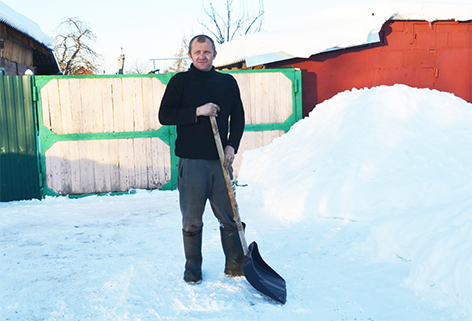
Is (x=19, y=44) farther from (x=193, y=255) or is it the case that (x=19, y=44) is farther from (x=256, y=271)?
(x=256, y=271)

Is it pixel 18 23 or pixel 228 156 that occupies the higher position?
pixel 18 23

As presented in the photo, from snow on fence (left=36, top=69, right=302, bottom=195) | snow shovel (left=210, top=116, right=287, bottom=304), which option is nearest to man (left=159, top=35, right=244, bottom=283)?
snow shovel (left=210, top=116, right=287, bottom=304)

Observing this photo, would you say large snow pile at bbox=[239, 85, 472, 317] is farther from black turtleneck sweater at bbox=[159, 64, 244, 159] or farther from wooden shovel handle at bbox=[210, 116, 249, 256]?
black turtleneck sweater at bbox=[159, 64, 244, 159]

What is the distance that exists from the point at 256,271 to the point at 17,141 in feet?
18.6

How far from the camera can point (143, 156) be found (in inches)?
311

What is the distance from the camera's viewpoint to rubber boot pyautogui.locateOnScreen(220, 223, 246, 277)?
3.76m

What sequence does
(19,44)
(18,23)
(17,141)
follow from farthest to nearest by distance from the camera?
(19,44) < (18,23) < (17,141)

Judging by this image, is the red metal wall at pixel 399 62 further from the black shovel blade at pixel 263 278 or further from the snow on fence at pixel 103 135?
the black shovel blade at pixel 263 278

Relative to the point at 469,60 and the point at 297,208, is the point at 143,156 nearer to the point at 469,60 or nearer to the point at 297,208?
the point at 297,208

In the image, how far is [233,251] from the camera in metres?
3.76

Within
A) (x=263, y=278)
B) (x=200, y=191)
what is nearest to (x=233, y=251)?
(x=263, y=278)

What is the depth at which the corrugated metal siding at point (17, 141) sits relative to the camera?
745 cm

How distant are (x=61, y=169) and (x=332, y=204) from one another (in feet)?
15.3

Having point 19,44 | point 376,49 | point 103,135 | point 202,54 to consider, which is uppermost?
point 19,44
